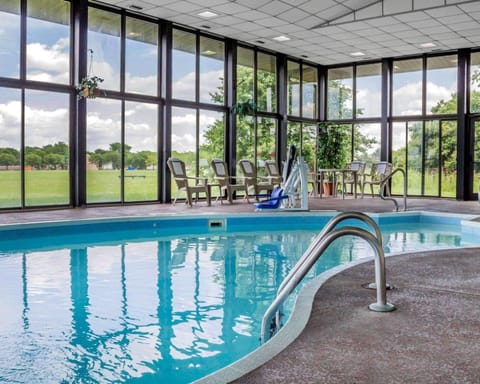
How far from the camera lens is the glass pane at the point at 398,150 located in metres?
14.2

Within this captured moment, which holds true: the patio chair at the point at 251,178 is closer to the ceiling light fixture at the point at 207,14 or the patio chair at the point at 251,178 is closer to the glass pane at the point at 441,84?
the ceiling light fixture at the point at 207,14

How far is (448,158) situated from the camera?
531 inches

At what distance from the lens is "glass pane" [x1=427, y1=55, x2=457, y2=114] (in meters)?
13.4

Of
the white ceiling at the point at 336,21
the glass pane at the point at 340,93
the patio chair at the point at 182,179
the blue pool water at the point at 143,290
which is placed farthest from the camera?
the glass pane at the point at 340,93

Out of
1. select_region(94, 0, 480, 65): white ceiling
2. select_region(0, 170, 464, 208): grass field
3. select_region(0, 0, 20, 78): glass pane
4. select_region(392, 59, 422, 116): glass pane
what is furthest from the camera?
select_region(392, 59, 422, 116): glass pane

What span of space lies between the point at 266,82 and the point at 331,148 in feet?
8.87

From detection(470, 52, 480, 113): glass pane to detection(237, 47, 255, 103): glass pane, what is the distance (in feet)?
17.8

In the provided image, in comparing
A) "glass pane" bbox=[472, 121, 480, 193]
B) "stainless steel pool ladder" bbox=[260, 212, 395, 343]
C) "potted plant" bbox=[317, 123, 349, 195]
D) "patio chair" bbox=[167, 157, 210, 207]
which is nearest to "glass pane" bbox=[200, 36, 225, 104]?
"patio chair" bbox=[167, 157, 210, 207]

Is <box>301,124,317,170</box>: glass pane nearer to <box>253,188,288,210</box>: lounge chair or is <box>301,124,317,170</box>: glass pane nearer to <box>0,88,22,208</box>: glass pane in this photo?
<box>253,188,288,210</box>: lounge chair

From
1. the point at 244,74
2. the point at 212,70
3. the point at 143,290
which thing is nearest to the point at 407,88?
the point at 244,74

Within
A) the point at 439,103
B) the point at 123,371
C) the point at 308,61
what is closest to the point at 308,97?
the point at 308,61

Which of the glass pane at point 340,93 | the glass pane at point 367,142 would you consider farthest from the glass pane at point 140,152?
the glass pane at point 367,142

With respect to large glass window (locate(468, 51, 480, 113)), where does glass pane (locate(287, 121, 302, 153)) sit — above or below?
below

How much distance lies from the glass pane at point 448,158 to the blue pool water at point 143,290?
5.20m
